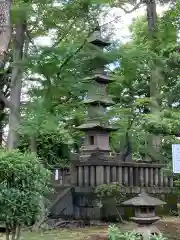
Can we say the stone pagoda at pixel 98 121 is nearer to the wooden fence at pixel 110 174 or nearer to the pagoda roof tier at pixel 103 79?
the pagoda roof tier at pixel 103 79

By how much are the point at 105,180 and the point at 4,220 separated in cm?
486

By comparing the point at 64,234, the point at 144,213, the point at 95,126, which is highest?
the point at 95,126

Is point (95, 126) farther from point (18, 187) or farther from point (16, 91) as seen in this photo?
point (18, 187)

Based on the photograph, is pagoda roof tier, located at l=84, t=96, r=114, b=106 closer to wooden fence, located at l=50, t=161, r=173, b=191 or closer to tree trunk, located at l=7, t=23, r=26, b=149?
wooden fence, located at l=50, t=161, r=173, b=191

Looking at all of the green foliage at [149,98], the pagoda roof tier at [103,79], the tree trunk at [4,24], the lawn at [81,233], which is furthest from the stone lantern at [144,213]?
the pagoda roof tier at [103,79]

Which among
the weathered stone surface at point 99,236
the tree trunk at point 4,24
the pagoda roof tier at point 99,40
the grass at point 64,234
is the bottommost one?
the grass at point 64,234

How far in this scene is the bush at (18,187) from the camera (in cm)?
598

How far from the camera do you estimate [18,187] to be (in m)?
6.12

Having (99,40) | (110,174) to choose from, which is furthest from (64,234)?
(99,40)

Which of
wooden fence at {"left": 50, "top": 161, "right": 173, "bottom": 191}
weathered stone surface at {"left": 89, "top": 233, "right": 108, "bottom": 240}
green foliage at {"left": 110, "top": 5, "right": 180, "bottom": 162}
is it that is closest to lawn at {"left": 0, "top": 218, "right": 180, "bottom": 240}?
weathered stone surface at {"left": 89, "top": 233, "right": 108, "bottom": 240}

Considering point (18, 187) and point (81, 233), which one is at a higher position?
point (18, 187)

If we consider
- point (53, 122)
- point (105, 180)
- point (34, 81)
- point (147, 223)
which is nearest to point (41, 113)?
point (53, 122)

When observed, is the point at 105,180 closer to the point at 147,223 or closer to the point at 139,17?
the point at 147,223

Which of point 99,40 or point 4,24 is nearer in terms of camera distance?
Result: point 4,24
